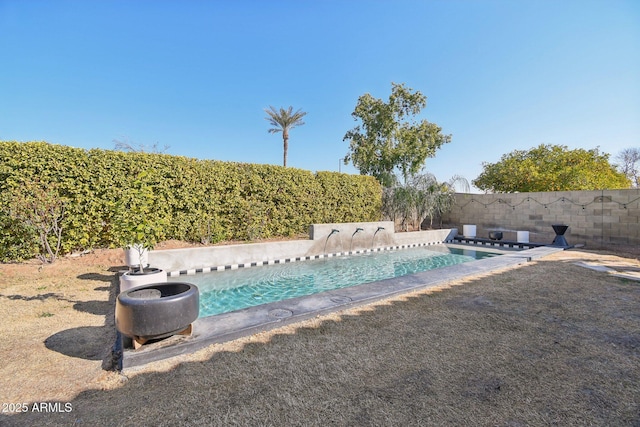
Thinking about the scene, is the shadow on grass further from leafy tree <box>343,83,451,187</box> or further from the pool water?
leafy tree <box>343,83,451,187</box>

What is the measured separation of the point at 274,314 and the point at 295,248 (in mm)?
5440

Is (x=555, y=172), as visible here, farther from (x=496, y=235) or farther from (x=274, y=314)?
(x=274, y=314)

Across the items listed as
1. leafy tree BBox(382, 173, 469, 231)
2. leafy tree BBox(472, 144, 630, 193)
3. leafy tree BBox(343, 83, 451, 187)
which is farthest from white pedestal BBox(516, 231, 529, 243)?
leafy tree BBox(472, 144, 630, 193)

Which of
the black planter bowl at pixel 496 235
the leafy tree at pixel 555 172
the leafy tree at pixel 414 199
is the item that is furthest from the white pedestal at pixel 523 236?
the leafy tree at pixel 555 172

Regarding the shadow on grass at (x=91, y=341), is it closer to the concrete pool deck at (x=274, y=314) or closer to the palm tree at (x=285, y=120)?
the concrete pool deck at (x=274, y=314)

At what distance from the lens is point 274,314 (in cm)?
363

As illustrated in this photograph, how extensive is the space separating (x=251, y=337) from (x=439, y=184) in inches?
528

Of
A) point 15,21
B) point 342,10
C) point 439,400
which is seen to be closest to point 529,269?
point 439,400

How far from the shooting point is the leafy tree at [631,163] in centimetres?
3181

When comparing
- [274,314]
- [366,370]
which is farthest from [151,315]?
[366,370]

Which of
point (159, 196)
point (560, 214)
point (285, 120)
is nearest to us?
point (159, 196)

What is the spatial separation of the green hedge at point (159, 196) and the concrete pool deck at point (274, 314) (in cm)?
180

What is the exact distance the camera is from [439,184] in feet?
46.9

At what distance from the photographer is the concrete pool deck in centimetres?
276
